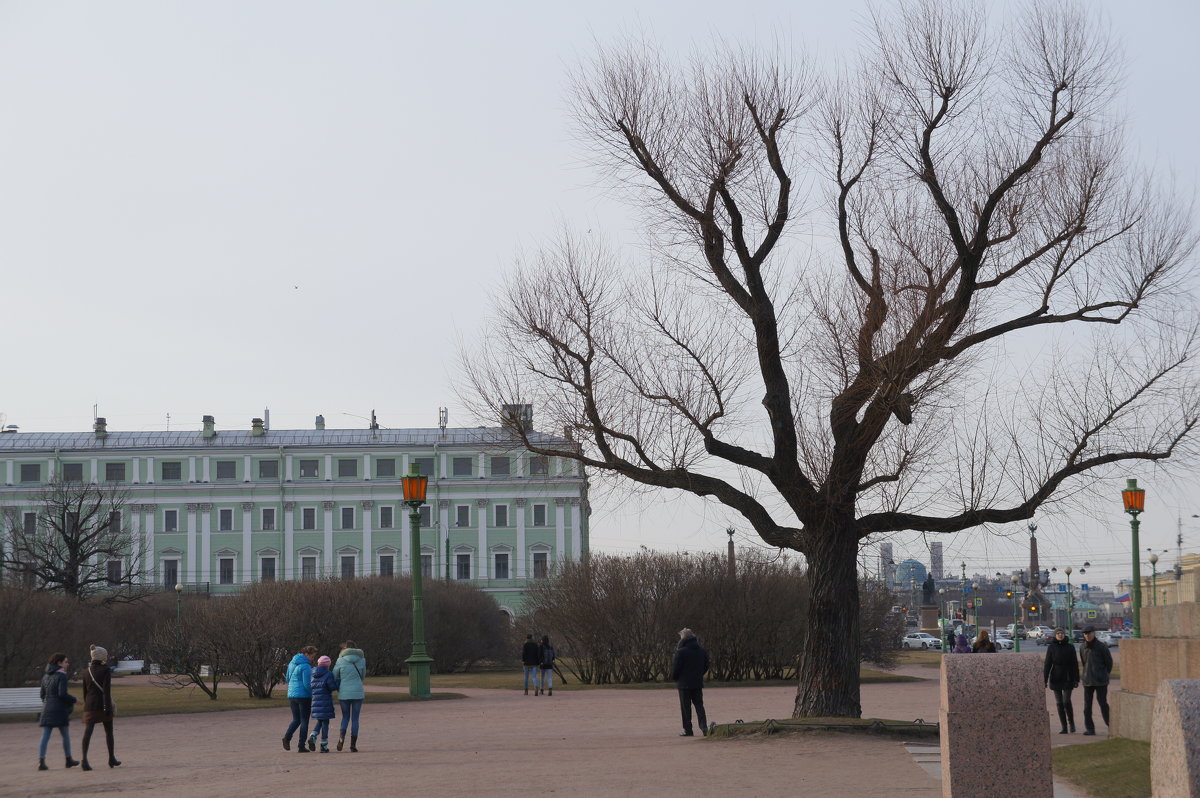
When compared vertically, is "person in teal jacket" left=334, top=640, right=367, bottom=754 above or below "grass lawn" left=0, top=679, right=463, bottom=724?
above

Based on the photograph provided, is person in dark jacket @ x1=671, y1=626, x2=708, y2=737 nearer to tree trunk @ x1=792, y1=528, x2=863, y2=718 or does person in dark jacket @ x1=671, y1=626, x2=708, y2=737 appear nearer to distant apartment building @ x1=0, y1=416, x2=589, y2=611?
→ tree trunk @ x1=792, y1=528, x2=863, y2=718

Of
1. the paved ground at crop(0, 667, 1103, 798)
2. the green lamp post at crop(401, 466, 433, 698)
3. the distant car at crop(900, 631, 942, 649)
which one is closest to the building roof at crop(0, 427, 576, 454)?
the distant car at crop(900, 631, 942, 649)

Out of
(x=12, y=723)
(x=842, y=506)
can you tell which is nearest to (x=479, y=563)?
(x=12, y=723)

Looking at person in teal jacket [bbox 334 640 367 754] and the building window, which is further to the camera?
the building window

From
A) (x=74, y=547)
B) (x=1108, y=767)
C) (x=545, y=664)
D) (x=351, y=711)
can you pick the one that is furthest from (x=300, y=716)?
(x=74, y=547)

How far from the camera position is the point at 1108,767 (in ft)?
44.1

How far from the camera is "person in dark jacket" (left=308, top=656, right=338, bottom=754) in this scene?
18.3 m

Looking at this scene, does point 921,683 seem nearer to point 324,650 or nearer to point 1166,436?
point 324,650

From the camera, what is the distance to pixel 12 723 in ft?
84.5

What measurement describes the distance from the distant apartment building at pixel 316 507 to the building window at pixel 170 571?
0.06 metres

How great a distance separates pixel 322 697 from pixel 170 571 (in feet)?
244

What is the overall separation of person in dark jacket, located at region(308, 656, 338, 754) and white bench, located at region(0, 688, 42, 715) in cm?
966

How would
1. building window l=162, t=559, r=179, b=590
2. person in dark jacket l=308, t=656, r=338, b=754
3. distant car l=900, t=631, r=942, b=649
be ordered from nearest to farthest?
1. person in dark jacket l=308, t=656, r=338, b=754
2. distant car l=900, t=631, r=942, b=649
3. building window l=162, t=559, r=179, b=590

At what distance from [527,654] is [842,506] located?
16.1 metres
